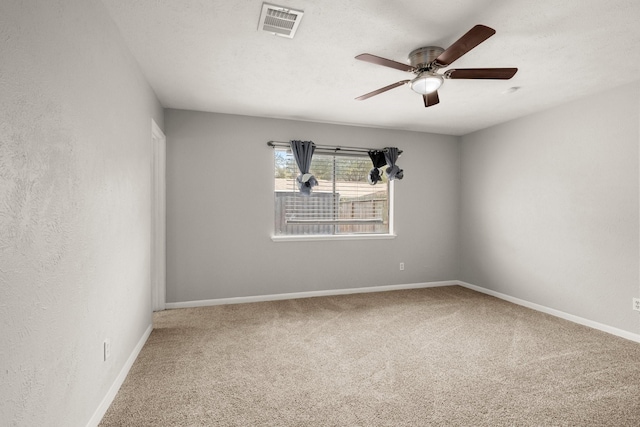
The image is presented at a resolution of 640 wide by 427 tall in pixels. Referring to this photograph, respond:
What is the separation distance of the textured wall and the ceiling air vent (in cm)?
95

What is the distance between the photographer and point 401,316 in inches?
144

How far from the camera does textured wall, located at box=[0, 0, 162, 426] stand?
3.63 ft

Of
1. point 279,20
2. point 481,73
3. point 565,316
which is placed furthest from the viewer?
point 565,316

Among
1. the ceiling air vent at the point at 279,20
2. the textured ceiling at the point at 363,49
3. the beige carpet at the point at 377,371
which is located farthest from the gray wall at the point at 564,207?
the ceiling air vent at the point at 279,20

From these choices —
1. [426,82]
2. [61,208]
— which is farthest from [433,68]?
[61,208]

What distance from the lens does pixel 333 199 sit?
185 inches

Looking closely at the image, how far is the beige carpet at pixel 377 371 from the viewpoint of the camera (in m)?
1.90

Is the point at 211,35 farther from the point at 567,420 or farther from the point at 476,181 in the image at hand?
the point at 476,181

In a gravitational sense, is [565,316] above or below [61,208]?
below

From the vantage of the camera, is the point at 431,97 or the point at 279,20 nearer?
the point at 279,20

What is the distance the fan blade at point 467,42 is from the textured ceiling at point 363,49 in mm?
229

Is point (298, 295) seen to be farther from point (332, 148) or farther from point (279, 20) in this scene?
point (279, 20)

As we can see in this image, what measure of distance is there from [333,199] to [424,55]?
2551 millimetres

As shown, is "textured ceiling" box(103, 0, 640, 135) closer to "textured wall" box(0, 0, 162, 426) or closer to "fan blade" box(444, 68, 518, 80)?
"fan blade" box(444, 68, 518, 80)
